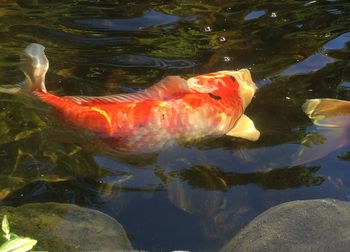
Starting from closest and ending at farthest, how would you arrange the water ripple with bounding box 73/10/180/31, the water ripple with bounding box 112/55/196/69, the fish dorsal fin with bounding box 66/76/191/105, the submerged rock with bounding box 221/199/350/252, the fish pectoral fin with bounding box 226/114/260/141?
the submerged rock with bounding box 221/199/350/252 → the fish dorsal fin with bounding box 66/76/191/105 → the fish pectoral fin with bounding box 226/114/260/141 → the water ripple with bounding box 112/55/196/69 → the water ripple with bounding box 73/10/180/31

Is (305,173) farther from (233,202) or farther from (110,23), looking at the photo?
(110,23)

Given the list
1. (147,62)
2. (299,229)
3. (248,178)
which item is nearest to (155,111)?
(248,178)

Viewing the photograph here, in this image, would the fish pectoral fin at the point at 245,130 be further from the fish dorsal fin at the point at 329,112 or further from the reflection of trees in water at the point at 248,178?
the fish dorsal fin at the point at 329,112

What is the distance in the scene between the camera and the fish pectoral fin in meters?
4.19

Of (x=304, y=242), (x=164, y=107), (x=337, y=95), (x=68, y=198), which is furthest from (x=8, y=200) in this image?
(x=337, y=95)

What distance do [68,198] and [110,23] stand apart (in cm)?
229

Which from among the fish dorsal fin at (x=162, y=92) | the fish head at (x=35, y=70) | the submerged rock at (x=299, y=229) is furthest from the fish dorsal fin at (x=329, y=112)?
the fish head at (x=35, y=70)

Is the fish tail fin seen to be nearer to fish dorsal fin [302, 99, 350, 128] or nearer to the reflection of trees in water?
the reflection of trees in water

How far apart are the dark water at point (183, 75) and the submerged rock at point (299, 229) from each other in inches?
8.4

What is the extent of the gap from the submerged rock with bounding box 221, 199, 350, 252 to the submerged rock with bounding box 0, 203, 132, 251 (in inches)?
30.0

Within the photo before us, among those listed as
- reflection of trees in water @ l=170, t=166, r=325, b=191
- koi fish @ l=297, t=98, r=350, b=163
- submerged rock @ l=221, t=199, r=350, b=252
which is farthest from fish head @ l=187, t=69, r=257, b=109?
submerged rock @ l=221, t=199, r=350, b=252

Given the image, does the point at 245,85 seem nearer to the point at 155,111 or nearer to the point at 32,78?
the point at 155,111

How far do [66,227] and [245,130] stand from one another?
5.23 feet

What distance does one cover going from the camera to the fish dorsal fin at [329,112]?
14.3 feet
